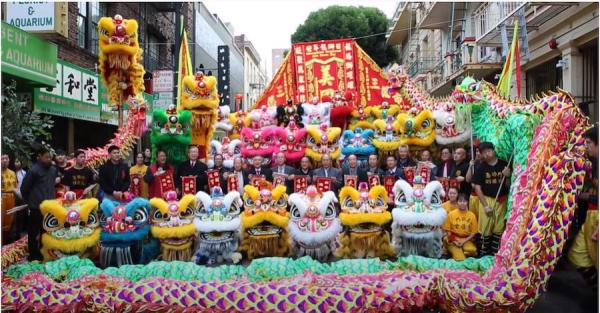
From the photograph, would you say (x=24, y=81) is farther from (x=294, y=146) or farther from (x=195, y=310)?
(x=195, y=310)

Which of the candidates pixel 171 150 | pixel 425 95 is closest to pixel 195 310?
pixel 171 150

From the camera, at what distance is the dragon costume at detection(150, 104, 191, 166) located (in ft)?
21.6

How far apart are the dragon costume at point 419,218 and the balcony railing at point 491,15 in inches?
251

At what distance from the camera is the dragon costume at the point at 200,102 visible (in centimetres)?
675

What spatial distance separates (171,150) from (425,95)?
16.2ft

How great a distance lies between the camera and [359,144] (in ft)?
23.1

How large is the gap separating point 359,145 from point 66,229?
395 centimetres

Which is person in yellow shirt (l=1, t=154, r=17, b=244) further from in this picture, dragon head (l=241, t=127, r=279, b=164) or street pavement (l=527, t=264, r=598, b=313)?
street pavement (l=527, t=264, r=598, b=313)

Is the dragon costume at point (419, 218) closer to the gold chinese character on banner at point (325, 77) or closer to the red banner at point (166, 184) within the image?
the red banner at point (166, 184)

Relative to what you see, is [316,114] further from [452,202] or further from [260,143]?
[452,202]

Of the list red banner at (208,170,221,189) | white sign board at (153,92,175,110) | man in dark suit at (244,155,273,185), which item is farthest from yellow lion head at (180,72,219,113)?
white sign board at (153,92,175,110)

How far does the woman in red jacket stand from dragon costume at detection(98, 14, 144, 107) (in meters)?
1.33

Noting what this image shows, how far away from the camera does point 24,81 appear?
23.9 feet

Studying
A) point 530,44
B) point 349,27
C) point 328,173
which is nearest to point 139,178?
point 328,173
